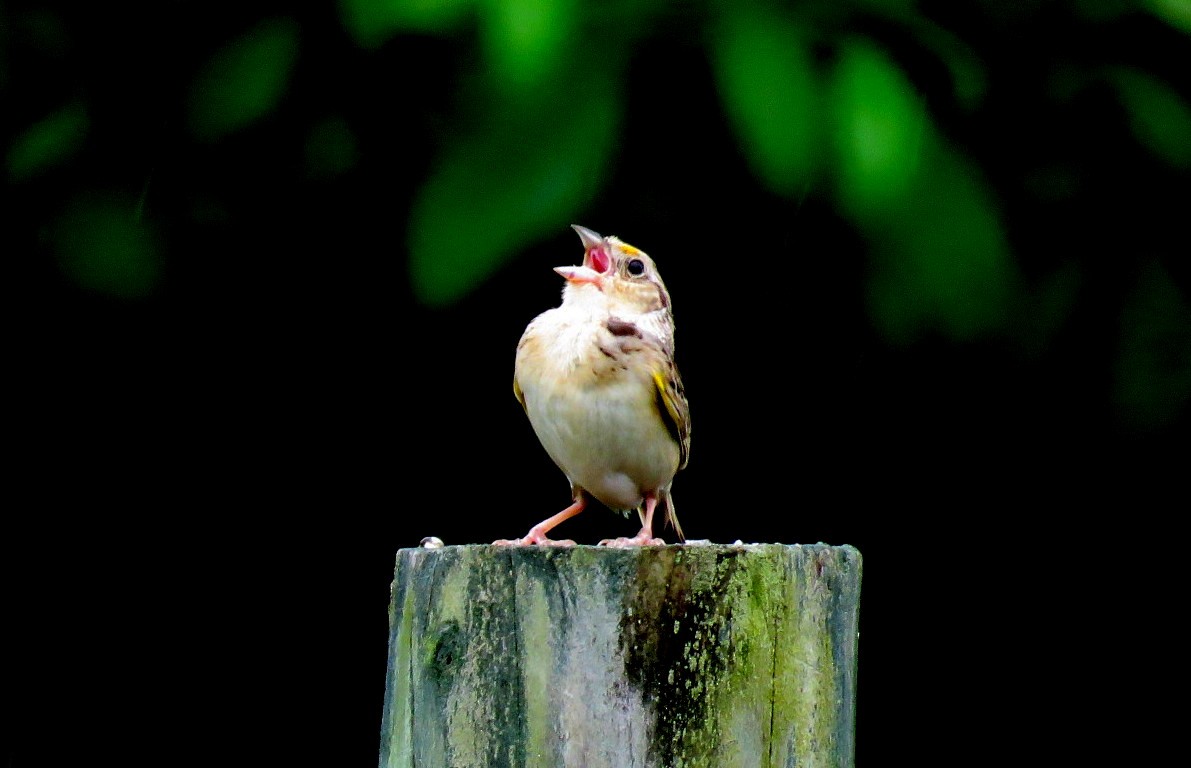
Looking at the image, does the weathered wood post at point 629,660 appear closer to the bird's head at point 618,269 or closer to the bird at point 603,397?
the bird at point 603,397

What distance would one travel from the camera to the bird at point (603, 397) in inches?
125

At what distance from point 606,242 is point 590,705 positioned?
169cm

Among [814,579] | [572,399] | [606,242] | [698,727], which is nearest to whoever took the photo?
[698,727]

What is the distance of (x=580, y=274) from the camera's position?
3318mm

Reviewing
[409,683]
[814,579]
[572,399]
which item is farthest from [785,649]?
[572,399]

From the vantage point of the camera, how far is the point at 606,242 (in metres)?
Answer: 3.46

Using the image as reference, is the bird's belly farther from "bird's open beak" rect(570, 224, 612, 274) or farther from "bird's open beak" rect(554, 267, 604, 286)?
"bird's open beak" rect(570, 224, 612, 274)

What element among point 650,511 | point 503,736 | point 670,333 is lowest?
point 503,736

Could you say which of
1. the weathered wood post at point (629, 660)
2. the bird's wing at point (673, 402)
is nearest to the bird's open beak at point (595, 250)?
the bird's wing at point (673, 402)

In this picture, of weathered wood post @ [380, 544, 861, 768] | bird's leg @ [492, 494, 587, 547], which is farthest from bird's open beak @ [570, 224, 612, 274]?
weathered wood post @ [380, 544, 861, 768]

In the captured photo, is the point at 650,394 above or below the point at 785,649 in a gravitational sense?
above

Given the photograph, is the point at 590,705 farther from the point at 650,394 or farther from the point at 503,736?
the point at 650,394

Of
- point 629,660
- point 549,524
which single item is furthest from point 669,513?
point 629,660

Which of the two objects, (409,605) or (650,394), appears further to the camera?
(650,394)
